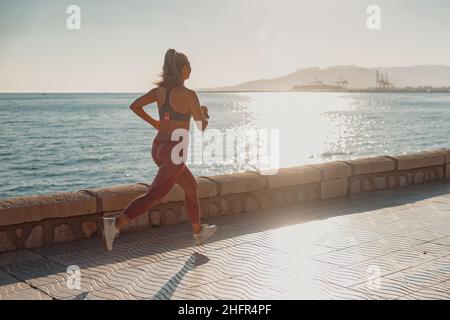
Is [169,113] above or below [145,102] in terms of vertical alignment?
below

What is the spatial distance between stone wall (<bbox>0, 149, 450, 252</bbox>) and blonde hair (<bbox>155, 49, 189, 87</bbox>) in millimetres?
1764

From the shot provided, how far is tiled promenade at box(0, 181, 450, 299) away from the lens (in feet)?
15.8

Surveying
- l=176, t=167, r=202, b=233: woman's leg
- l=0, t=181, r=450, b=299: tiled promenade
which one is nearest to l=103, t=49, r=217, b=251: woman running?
l=176, t=167, r=202, b=233: woman's leg

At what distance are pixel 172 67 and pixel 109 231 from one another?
1.68 m

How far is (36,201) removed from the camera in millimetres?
6242

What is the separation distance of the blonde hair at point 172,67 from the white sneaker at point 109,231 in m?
1.39

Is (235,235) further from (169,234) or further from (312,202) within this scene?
(312,202)

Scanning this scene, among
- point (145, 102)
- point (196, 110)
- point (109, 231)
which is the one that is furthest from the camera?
point (145, 102)

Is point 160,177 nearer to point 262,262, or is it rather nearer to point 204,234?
point 204,234

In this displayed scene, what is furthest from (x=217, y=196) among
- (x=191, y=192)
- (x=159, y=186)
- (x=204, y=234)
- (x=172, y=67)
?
(x=172, y=67)

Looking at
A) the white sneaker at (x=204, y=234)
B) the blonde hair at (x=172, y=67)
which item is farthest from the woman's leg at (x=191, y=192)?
the blonde hair at (x=172, y=67)

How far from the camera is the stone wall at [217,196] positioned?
20.2ft

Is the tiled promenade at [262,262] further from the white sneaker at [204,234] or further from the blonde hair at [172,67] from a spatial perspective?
the blonde hair at [172,67]

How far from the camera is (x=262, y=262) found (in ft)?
18.5
